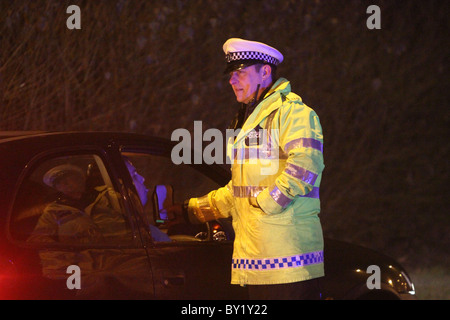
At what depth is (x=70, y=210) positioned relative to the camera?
3.71 metres

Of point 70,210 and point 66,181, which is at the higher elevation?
point 66,181

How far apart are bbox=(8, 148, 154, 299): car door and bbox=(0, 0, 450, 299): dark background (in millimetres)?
5710

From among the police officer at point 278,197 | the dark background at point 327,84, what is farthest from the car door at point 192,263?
the dark background at point 327,84

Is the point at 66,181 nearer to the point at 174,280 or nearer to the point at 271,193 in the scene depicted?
the point at 174,280

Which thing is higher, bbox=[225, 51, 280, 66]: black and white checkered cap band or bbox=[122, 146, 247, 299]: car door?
bbox=[225, 51, 280, 66]: black and white checkered cap band

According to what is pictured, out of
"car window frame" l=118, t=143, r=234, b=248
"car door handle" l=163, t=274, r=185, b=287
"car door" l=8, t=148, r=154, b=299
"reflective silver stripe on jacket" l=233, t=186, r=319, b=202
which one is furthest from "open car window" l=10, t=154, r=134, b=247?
"reflective silver stripe on jacket" l=233, t=186, r=319, b=202

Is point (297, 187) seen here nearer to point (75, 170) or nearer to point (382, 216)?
point (75, 170)

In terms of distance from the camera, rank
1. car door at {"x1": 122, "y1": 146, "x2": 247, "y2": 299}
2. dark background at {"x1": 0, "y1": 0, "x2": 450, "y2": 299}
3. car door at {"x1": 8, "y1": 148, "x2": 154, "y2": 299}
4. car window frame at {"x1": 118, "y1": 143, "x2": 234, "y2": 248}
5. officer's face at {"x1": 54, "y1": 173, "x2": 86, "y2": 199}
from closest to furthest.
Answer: car door at {"x1": 8, "y1": 148, "x2": 154, "y2": 299} → car door at {"x1": 122, "y1": 146, "x2": 247, "y2": 299} → car window frame at {"x1": 118, "y1": 143, "x2": 234, "y2": 248} → officer's face at {"x1": 54, "y1": 173, "x2": 86, "y2": 199} → dark background at {"x1": 0, "y1": 0, "x2": 450, "y2": 299}

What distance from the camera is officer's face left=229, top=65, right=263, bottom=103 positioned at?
365cm

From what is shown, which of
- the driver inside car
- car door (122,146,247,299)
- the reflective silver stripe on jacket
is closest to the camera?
the reflective silver stripe on jacket

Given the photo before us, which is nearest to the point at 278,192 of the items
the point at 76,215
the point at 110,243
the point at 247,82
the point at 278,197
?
the point at 278,197

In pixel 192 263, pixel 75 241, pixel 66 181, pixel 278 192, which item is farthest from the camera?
pixel 66 181

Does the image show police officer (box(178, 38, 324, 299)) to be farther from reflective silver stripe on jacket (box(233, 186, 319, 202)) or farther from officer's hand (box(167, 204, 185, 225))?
officer's hand (box(167, 204, 185, 225))

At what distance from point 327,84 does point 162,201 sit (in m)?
5.94
